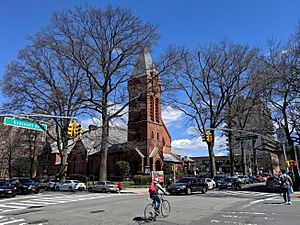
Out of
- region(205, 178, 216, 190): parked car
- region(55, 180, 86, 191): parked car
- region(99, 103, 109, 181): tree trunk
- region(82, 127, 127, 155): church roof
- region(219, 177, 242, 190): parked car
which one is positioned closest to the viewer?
region(219, 177, 242, 190): parked car

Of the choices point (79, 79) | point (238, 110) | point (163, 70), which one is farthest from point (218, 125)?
point (79, 79)

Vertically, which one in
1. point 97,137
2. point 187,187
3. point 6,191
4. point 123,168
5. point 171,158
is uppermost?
point 97,137

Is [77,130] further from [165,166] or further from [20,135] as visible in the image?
[165,166]

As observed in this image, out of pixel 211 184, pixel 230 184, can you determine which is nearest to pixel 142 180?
pixel 211 184

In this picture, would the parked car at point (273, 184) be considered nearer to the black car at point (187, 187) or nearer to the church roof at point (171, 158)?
the black car at point (187, 187)

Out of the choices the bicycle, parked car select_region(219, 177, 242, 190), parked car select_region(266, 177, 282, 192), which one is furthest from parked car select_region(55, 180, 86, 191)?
the bicycle

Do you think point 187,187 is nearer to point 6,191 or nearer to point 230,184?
point 230,184

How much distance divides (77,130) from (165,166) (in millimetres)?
33202

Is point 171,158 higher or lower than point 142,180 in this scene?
higher

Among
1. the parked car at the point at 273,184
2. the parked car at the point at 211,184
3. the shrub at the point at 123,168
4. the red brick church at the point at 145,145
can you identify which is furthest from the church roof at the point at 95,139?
the parked car at the point at 273,184

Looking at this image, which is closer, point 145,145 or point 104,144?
point 104,144

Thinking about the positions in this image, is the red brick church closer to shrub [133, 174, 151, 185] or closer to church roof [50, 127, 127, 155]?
church roof [50, 127, 127, 155]

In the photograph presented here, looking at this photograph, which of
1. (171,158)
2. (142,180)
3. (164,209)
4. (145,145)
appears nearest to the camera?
(164,209)

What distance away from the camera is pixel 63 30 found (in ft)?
111
